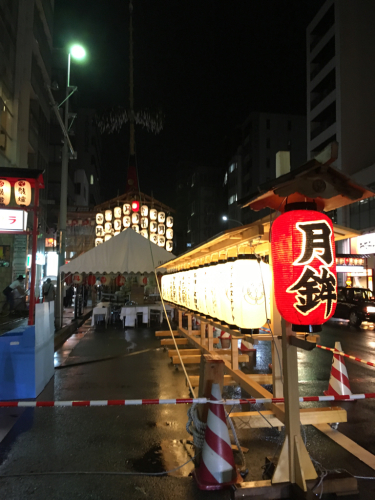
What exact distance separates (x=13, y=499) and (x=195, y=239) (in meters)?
74.9

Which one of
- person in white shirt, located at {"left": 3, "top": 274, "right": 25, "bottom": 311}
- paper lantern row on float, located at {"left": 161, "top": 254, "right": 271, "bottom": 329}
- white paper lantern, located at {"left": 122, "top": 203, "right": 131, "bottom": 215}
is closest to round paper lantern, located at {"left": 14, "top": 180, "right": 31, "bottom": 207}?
person in white shirt, located at {"left": 3, "top": 274, "right": 25, "bottom": 311}

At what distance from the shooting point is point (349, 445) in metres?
5.11

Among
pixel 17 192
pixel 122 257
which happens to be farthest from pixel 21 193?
pixel 122 257

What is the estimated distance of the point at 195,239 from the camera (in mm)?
78438

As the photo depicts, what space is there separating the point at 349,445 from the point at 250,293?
2.70 metres

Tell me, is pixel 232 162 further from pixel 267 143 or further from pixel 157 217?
pixel 157 217

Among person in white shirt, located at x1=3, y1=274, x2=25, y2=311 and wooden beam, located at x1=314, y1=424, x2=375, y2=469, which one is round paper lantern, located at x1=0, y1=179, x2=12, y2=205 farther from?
wooden beam, located at x1=314, y1=424, x2=375, y2=469

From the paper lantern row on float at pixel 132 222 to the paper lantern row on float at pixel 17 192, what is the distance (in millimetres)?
12007

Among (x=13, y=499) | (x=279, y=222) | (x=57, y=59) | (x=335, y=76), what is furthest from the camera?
(x=57, y=59)

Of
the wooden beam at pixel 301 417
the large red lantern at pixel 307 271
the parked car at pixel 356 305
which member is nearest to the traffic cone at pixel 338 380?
the wooden beam at pixel 301 417

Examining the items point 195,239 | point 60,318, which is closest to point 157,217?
point 60,318

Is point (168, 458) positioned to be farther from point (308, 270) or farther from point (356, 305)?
point (356, 305)

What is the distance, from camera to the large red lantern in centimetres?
378

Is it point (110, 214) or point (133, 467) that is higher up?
point (110, 214)
